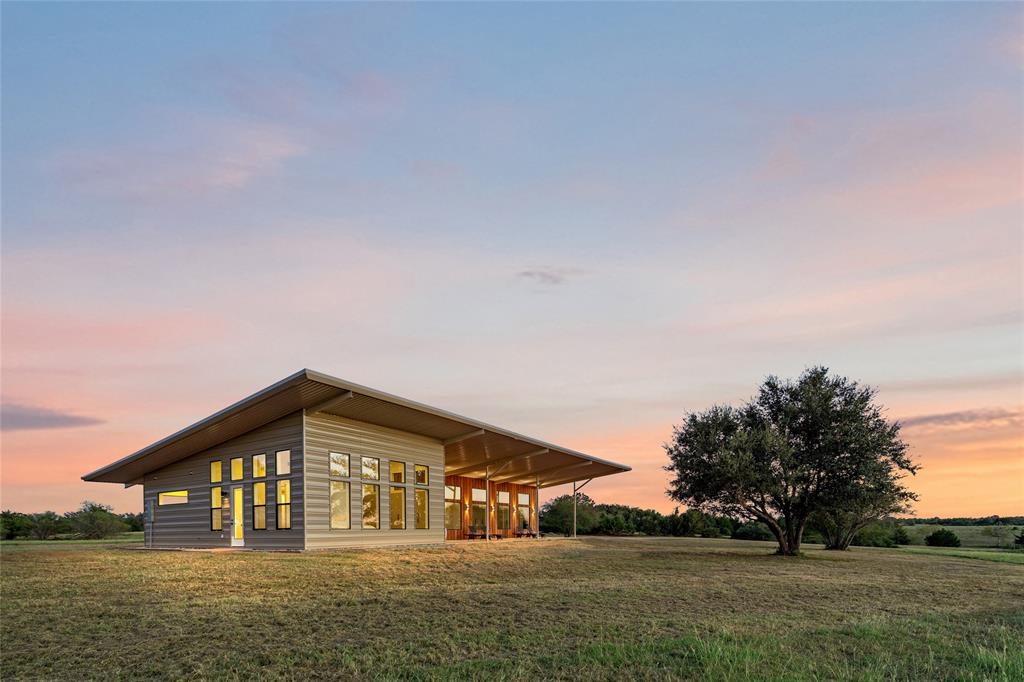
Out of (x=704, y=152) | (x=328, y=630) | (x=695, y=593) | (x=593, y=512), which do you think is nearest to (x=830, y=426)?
(x=704, y=152)

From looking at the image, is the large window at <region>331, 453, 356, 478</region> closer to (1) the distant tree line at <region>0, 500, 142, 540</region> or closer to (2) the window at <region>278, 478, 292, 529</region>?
(2) the window at <region>278, 478, 292, 529</region>

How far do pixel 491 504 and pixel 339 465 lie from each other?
1904cm

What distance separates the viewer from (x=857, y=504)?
992 inches

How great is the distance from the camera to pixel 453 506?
39594 millimetres

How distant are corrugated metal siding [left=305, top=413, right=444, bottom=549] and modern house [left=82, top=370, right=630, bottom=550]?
1.6 inches

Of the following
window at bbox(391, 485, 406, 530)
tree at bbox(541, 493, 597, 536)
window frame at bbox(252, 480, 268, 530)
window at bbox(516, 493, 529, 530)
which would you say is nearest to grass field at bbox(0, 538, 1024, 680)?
window frame at bbox(252, 480, 268, 530)

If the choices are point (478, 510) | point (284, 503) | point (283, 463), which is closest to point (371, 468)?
point (283, 463)

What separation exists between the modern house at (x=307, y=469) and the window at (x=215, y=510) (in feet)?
0.12

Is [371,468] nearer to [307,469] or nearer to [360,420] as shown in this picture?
[360,420]

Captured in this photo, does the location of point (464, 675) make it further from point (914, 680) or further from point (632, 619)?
point (914, 680)

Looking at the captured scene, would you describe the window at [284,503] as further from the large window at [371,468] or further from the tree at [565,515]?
the tree at [565,515]

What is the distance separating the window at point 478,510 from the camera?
41125 millimetres

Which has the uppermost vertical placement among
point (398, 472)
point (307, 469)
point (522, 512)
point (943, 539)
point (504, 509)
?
point (307, 469)

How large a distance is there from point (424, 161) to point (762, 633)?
1413 cm
